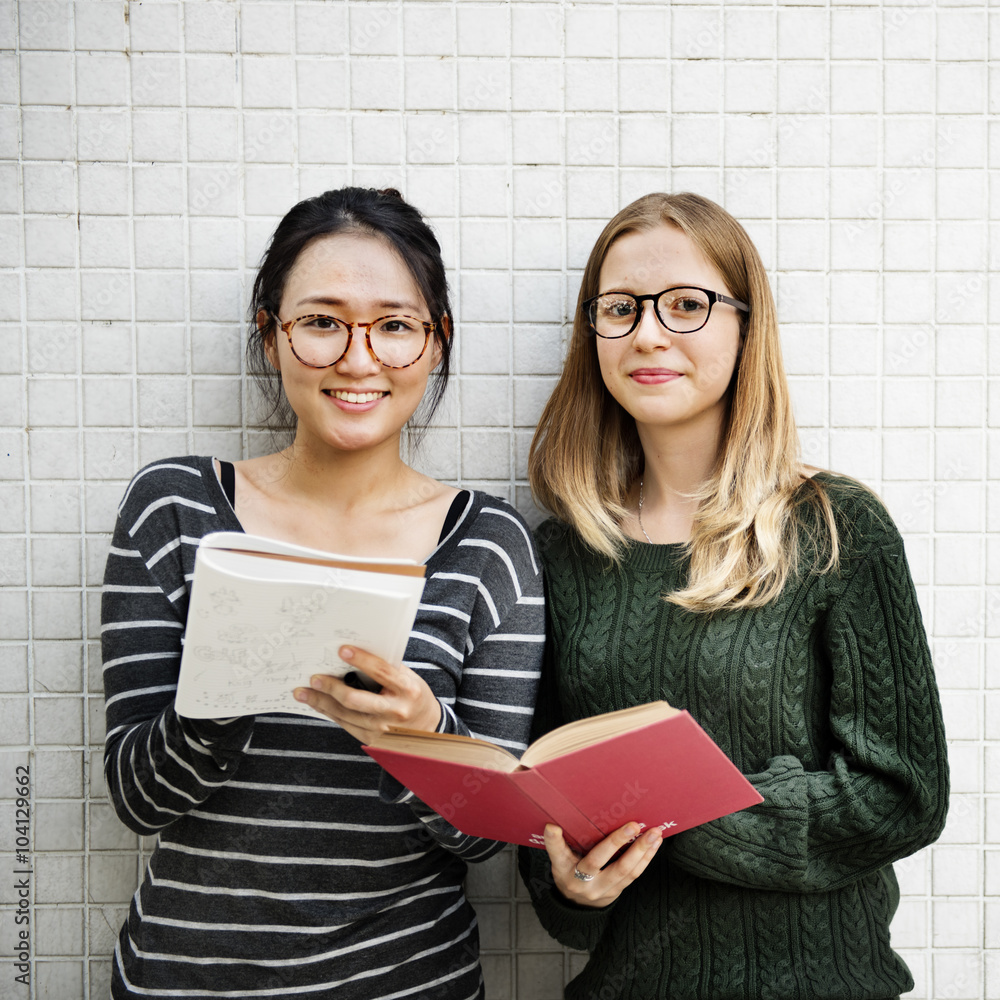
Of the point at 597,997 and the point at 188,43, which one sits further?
the point at 188,43

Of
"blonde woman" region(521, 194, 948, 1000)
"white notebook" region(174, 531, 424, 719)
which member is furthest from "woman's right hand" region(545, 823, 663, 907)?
"white notebook" region(174, 531, 424, 719)

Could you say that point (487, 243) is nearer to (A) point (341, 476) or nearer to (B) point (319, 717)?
(A) point (341, 476)

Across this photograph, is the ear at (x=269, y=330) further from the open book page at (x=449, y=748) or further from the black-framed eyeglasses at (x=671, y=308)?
the open book page at (x=449, y=748)

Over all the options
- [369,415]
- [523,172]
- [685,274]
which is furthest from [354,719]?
[523,172]

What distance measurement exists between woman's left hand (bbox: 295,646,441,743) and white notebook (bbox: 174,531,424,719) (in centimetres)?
1

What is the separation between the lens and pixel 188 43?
54.3 inches

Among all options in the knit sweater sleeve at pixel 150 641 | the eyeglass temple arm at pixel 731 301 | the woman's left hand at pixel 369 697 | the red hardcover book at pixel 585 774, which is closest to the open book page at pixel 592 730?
the red hardcover book at pixel 585 774

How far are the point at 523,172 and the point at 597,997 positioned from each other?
1.34m

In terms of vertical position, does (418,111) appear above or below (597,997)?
above

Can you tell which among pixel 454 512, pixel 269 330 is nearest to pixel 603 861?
pixel 454 512

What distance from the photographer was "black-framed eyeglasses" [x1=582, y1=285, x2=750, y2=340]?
1.14 m

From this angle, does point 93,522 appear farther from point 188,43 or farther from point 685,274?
point 685,274

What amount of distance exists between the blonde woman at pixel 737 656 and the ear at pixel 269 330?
480mm

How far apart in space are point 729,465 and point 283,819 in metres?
0.81
